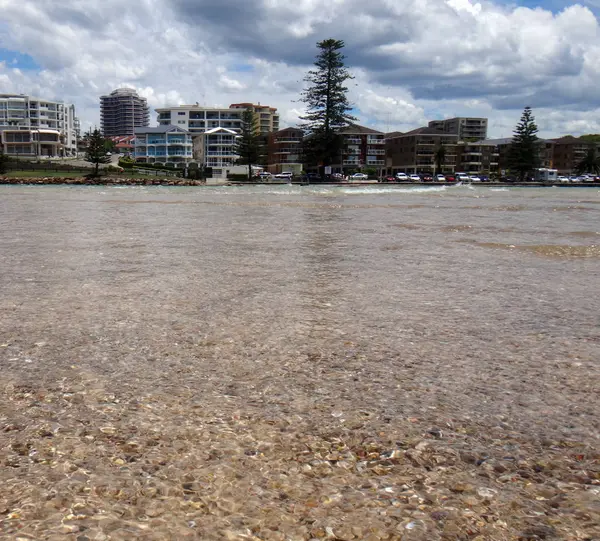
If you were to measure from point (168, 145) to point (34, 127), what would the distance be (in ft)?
172

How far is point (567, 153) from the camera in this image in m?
160

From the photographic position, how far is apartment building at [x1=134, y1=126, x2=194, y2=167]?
123 meters

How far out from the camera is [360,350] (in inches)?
157

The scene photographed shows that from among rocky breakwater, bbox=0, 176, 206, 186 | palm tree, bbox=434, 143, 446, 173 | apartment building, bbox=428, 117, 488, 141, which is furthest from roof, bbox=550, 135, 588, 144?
rocky breakwater, bbox=0, 176, 206, 186

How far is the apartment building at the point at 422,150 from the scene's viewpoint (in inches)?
5428

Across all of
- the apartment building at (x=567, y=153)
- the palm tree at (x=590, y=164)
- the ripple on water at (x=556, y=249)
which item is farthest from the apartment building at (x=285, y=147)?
the ripple on water at (x=556, y=249)

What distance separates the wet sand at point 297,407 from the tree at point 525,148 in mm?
95929

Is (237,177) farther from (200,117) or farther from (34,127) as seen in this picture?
(34,127)

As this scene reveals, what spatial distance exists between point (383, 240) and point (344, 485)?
8718 mm

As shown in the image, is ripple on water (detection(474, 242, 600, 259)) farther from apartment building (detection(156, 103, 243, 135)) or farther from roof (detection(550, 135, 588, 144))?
roof (detection(550, 135, 588, 144))

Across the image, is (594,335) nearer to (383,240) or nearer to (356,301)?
(356,301)

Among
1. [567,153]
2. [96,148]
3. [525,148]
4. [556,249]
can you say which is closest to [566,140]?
[567,153]

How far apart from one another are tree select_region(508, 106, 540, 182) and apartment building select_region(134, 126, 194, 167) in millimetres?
66144

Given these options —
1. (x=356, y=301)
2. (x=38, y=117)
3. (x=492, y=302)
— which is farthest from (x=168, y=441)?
(x=38, y=117)
